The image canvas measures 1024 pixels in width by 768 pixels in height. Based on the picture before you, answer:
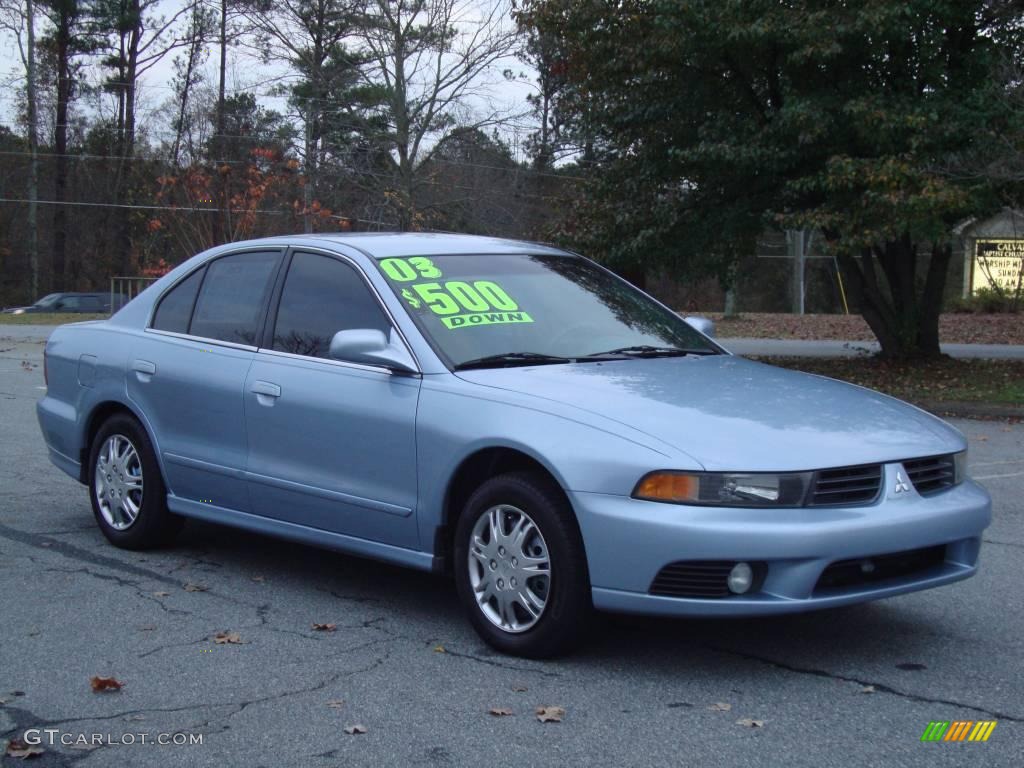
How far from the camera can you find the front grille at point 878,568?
15.0ft

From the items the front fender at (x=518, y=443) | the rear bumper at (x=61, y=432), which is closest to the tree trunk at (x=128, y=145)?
the rear bumper at (x=61, y=432)

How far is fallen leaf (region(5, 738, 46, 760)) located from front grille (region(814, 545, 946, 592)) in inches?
103

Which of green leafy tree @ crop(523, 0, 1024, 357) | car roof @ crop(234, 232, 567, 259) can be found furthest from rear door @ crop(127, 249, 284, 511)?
green leafy tree @ crop(523, 0, 1024, 357)

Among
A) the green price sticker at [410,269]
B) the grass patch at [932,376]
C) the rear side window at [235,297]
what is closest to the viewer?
the green price sticker at [410,269]

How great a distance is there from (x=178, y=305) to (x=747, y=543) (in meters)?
3.71

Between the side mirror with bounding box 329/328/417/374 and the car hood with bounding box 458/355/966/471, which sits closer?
the car hood with bounding box 458/355/966/471

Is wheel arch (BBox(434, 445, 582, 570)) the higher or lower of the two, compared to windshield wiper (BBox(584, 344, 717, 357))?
lower

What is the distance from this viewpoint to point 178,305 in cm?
689

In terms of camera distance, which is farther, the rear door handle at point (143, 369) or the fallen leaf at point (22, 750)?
the rear door handle at point (143, 369)

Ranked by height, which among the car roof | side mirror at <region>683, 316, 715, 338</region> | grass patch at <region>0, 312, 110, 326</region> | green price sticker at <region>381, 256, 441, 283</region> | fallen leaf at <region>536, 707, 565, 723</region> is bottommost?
grass patch at <region>0, 312, 110, 326</region>

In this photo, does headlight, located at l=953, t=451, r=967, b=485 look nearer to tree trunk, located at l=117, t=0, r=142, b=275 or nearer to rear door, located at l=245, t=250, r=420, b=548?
rear door, located at l=245, t=250, r=420, b=548

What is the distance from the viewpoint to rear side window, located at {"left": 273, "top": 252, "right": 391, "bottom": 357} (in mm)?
5824

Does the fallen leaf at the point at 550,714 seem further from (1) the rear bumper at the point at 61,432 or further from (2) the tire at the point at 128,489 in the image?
(1) the rear bumper at the point at 61,432

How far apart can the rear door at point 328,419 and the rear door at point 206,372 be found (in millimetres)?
129
